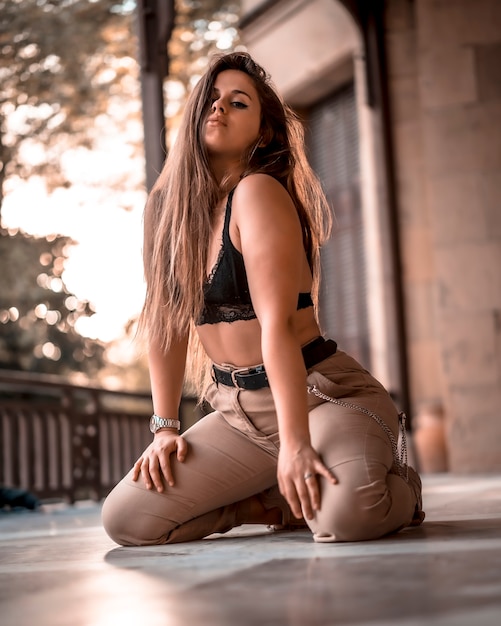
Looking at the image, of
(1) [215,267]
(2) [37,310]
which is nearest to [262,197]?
(1) [215,267]

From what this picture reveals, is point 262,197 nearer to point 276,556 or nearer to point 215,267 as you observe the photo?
point 215,267

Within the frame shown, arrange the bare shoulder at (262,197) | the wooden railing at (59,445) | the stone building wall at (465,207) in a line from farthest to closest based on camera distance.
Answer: the stone building wall at (465,207) < the wooden railing at (59,445) < the bare shoulder at (262,197)

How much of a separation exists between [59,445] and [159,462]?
3461 mm

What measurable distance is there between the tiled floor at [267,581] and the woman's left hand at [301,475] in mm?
107

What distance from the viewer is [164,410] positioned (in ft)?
8.36

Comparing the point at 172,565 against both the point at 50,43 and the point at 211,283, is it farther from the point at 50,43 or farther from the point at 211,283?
the point at 50,43

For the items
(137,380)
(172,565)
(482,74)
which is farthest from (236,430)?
(137,380)

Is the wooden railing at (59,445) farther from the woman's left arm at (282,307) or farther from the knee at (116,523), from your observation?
the woman's left arm at (282,307)

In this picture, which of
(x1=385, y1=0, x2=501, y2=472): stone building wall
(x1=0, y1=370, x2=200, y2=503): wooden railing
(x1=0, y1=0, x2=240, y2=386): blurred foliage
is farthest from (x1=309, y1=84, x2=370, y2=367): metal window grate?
(x1=0, y1=0, x2=240, y2=386): blurred foliage

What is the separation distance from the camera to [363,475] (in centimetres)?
212

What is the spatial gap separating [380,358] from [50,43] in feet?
24.4

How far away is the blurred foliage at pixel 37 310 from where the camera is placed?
503 inches

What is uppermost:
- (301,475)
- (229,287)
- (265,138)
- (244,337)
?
(265,138)

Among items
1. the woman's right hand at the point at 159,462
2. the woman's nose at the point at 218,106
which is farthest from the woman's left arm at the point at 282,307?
the woman's right hand at the point at 159,462
